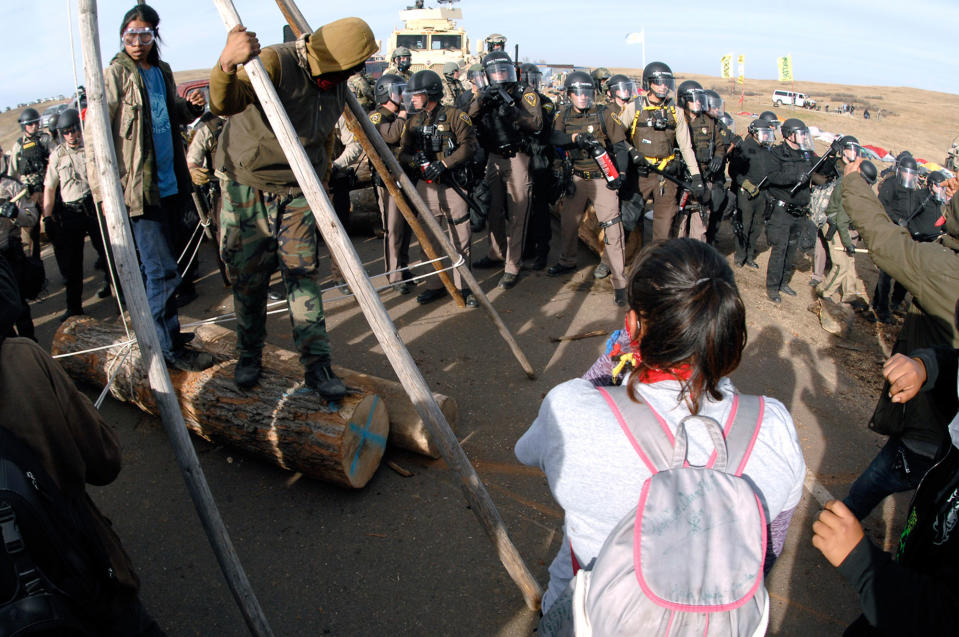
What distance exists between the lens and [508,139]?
6387 mm

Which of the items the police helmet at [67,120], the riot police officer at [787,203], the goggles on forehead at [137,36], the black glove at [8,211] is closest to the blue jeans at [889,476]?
the riot police officer at [787,203]

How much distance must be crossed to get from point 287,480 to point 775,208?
6304 mm

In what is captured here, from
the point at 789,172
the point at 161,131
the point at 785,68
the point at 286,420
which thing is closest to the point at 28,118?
the point at 161,131

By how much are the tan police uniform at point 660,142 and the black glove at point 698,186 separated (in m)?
0.06

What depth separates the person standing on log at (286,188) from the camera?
2957mm

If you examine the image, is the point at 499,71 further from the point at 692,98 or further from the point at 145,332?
the point at 145,332

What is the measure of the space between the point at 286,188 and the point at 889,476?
11.0 feet

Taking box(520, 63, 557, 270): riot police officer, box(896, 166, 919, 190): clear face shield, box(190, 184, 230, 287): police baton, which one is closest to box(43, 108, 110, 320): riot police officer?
box(190, 184, 230, 287): police baton

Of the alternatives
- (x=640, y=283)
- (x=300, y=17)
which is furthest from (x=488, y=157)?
(x=640, y=283)

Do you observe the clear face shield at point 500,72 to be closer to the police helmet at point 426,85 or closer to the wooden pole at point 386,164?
the police helmet at point 426,85

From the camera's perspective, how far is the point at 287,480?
11.8ft

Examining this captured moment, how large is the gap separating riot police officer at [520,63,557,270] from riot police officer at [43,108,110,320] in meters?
4.30

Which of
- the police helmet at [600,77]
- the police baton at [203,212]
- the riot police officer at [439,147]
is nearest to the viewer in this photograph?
the riot police officer at [439,147]

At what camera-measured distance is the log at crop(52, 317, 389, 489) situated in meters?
3.30
